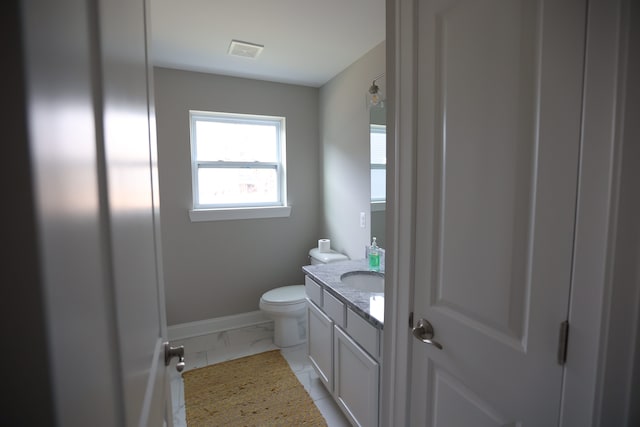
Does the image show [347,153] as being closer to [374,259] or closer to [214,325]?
[374,259]

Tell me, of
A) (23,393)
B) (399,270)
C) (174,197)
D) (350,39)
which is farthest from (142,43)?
(174,197)

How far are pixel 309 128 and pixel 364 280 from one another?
1.81m

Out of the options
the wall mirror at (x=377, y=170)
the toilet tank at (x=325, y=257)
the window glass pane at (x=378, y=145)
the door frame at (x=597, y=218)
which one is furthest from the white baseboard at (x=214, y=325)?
the door frame at (x=597, y=218)

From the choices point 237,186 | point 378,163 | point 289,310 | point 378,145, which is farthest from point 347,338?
point 237,186

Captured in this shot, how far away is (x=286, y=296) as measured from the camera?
2.62m

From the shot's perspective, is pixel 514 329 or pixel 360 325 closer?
pixel 514 329

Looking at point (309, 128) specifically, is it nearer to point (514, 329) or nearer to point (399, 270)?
point (399, 270)

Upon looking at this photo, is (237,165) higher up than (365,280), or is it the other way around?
(237,165)

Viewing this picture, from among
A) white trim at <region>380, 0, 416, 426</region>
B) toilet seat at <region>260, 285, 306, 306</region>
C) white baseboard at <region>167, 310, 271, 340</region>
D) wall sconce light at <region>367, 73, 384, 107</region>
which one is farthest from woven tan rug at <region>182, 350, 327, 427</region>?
wall sconce light at <region>367, 73, 384, 107</region>

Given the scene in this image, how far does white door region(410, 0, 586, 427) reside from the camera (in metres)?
0.68

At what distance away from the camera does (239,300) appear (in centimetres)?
301

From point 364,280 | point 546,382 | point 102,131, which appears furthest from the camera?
point 364,280

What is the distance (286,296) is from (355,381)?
119 cm

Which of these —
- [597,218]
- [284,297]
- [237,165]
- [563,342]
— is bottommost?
[284,297]
